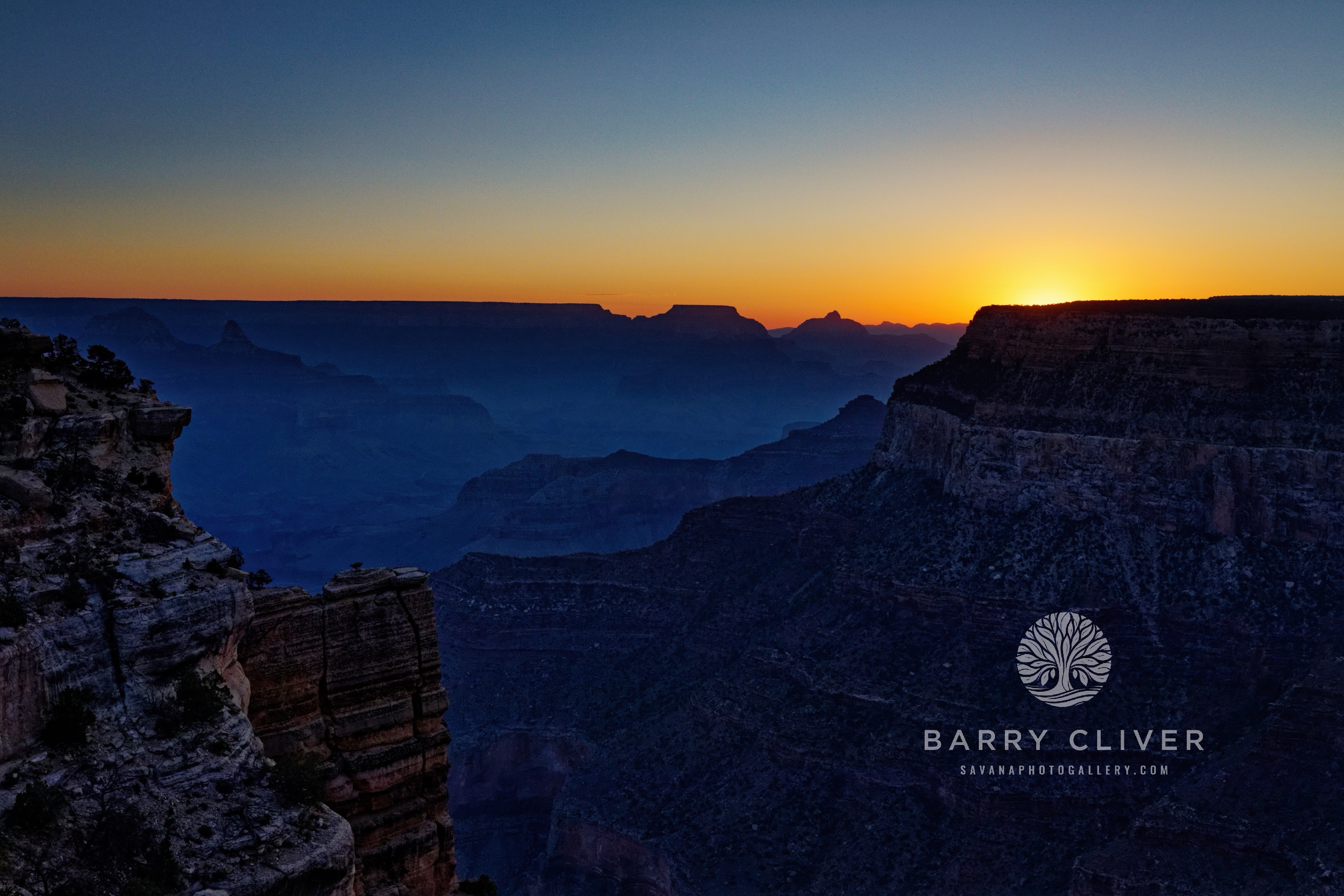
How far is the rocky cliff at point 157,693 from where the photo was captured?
13344 mm

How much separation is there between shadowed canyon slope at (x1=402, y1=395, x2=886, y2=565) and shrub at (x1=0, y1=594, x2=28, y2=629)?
11145 centimetres

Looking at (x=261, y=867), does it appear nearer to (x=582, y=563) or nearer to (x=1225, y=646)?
(x=1225, y=646)

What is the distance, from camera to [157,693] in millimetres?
14648

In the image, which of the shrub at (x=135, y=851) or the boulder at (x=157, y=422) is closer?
the shrub at (x=135, y=851)

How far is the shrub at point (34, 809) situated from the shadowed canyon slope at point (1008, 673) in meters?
33.4

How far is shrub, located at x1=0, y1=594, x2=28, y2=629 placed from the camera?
13422 millimetres

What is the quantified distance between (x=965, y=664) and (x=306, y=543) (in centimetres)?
11504

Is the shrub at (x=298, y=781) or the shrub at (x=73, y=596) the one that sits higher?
the shrub at (x=73, y=596)

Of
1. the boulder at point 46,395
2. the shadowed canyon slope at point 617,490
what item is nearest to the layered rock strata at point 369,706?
the boulder at point 46,395

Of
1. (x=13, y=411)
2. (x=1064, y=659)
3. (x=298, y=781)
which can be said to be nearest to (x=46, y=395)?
(x=13, y=411)

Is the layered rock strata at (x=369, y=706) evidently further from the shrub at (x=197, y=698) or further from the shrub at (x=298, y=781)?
the shrub at (x=197, y=698)

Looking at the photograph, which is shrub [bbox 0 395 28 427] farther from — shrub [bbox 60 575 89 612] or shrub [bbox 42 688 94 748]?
shrub [bbox 42 688 94 748]

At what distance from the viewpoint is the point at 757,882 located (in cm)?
4447

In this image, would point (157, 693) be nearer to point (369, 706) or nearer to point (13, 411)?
point (13, 411)
